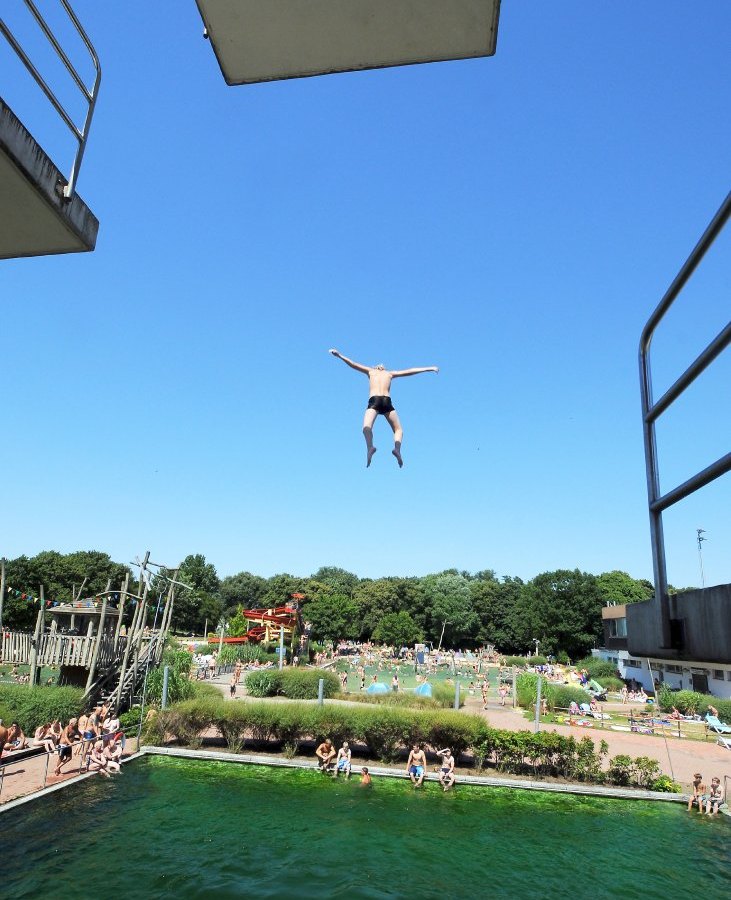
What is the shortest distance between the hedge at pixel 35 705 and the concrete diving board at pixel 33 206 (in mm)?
19541

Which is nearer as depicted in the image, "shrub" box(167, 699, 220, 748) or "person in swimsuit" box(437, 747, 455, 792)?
"person in swimsuit" box(437, 747, 455, 792)

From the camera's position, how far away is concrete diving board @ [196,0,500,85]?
317 cm

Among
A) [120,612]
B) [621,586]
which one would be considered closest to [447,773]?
[120,612]

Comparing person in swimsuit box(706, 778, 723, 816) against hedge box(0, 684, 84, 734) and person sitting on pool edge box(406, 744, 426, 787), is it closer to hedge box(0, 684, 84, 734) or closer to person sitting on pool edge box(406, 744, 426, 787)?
person sitting on pool edge box(406, 744, 426, 787)

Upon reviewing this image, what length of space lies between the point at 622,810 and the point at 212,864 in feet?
38.1

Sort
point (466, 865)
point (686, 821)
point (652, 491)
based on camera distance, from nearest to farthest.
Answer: point (652, 491)
point (466, 865)
point (686, 821)

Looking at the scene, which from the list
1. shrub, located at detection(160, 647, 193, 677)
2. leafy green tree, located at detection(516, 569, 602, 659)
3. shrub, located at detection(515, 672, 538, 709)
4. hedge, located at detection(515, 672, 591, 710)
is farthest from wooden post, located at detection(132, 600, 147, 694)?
leafy green tree, located at detection(516, 569, 602, 659)

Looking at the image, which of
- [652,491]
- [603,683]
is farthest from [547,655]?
[652,491]

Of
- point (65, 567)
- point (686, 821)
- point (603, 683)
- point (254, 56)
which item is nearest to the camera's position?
point (254, 56)

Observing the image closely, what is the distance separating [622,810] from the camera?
672 inches

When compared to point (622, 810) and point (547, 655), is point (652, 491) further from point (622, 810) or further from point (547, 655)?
point (547, 655)

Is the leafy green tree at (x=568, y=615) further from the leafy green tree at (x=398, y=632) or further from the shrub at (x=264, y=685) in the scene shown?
the shrub at (x=264, y=685)

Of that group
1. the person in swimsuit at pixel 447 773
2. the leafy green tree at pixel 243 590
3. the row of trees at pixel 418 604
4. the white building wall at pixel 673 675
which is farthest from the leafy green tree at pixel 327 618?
the person in swimsuit at pixel 447 773

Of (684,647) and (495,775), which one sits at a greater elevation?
(684,647)
